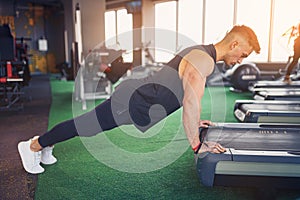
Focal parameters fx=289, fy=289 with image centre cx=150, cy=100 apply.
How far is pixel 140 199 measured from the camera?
1501 mm

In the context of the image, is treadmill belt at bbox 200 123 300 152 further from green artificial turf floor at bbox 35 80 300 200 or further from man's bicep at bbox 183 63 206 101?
man's bicep at bbox 183 63 206 101

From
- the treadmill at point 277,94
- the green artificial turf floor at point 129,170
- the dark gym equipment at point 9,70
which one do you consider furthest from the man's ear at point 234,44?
the dark gym equipment at point 9,70

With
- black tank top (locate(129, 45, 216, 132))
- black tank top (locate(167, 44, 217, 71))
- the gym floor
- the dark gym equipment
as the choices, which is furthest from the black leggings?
the dark gym equipment

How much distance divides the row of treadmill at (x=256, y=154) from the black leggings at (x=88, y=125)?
517mm

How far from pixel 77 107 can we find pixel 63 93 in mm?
1390

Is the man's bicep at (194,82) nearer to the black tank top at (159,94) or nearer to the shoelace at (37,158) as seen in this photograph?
the black tank top at (159,94)

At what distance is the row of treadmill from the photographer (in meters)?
1.42

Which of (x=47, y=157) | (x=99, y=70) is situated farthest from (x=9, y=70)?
(x=47, y=157)

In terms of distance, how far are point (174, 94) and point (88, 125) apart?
1.62 ft

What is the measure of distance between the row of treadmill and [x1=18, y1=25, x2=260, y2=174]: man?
0.09 meters

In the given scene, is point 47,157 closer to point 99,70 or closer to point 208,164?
point 208,164

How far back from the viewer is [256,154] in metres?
1.43

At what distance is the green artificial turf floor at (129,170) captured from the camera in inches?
61.5

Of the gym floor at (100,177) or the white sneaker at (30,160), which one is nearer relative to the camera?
the gym floor at (100,177)
